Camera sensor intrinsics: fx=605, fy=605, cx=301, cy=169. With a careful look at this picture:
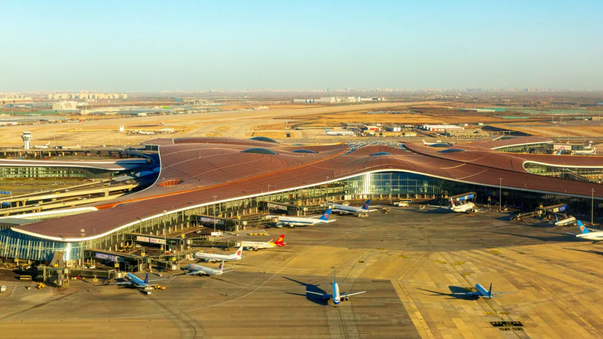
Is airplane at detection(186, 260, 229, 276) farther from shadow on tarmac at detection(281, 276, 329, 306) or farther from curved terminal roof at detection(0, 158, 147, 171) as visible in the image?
curved terminal roof at detection(0, 158, 147, 171)

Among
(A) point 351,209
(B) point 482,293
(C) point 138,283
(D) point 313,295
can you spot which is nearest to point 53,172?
(A) point 351,209

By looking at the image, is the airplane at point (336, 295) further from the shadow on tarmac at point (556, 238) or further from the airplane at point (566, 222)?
the airplane at point (566, 222)

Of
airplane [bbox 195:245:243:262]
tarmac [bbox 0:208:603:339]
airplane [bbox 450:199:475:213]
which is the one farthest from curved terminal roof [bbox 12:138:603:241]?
tarmac [bbox 0:208:603:339]

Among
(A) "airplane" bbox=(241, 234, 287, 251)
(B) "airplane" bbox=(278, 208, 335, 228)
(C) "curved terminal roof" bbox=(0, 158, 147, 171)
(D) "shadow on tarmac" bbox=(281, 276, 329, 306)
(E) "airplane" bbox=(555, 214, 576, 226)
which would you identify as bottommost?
(D) "shadow on tarmac" bbox=(281, 276, 329, 306)

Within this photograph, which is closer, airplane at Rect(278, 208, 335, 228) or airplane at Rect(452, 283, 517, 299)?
airplane at Rect(452, 283, 517, 299)

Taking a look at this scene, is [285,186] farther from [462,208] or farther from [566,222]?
[566,222]

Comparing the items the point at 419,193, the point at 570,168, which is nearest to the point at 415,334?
the point at 419,193
